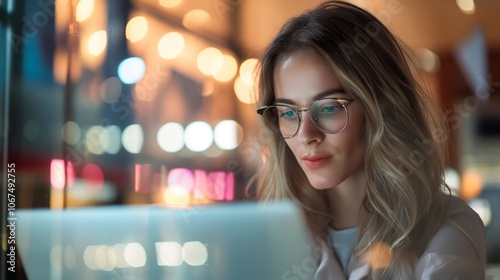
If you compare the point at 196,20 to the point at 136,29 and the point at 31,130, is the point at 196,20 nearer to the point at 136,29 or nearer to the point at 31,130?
the point at 136,29

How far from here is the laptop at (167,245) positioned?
903 millimetres

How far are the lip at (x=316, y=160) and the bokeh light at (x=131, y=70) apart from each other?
0.70 meters

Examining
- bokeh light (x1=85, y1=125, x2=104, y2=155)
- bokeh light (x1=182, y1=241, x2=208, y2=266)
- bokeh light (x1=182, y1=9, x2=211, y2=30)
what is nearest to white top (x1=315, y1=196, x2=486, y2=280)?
bokeh light (x1=182, y1=241, x2=208, y2=266)

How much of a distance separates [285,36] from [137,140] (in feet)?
2.16

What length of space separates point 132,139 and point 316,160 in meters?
0.70

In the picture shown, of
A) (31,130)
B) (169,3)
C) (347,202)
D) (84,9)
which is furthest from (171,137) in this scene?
(347,202)

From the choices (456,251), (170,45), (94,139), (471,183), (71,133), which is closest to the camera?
(456,251)

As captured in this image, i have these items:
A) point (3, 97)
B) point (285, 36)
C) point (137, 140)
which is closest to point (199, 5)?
point (137, 140)

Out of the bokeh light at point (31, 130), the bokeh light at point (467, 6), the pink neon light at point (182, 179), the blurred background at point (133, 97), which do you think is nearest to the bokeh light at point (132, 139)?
the blurred background at point (133, 97)

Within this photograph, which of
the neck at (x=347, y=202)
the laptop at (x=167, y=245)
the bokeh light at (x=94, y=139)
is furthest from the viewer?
the bokeh light at (x=94, y=139)

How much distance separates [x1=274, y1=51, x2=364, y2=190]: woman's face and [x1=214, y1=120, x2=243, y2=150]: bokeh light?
0.76m

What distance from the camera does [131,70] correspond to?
4.45 feet

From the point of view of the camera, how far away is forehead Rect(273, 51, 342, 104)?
69 centimetres

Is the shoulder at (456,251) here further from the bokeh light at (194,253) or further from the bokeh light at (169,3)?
the bokeh light at (169,3)
